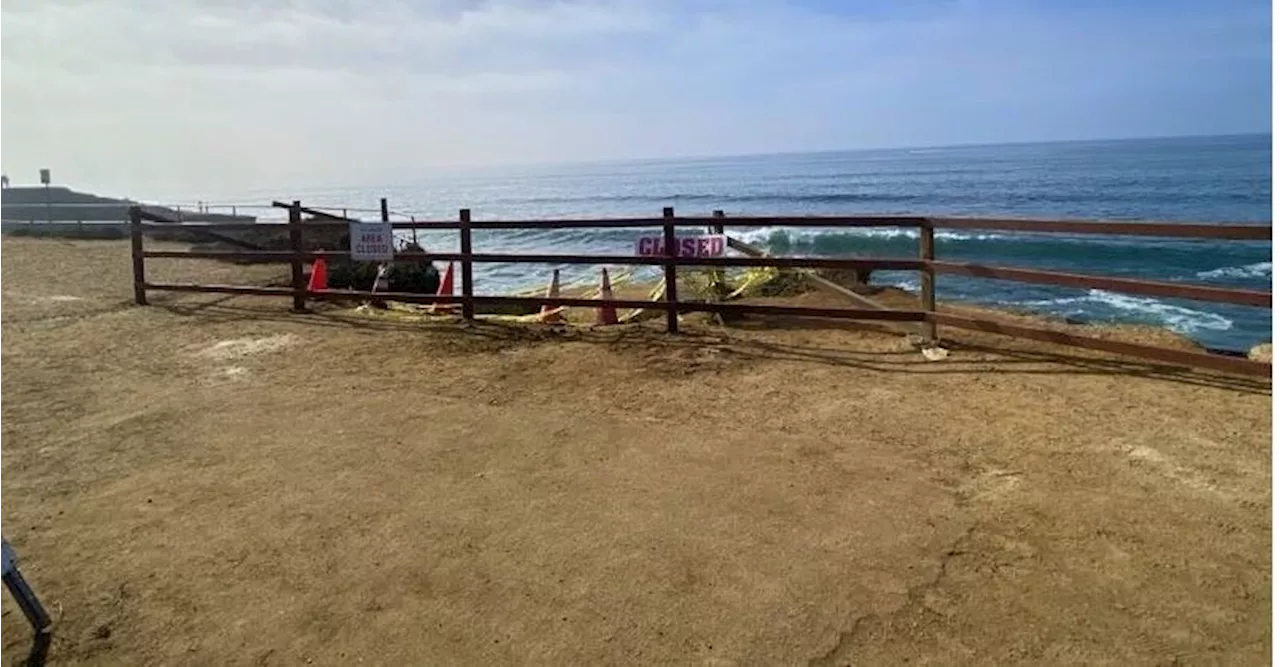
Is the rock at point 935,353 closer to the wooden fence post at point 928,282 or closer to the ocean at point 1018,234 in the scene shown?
the wooden fence post at point 928,282

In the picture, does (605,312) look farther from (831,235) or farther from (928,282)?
(831,235)

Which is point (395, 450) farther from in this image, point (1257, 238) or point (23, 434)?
point (1257, 238)

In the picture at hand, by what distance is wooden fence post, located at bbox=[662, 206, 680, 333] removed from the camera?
24.7ft

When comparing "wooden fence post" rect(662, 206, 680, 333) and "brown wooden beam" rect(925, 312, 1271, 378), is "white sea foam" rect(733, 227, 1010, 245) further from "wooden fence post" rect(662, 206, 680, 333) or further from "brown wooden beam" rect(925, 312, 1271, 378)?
"brown wooden beam" rect(925, 312, 1271, 378)

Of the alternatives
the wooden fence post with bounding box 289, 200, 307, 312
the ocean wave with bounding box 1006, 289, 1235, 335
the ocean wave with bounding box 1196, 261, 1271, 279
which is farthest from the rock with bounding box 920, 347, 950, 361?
the ocean wave with bounding box 1196, 261, 1271, 279

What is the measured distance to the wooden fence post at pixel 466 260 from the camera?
834 centimetres

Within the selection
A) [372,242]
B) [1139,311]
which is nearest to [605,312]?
[372,242]

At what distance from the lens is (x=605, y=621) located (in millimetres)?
3012

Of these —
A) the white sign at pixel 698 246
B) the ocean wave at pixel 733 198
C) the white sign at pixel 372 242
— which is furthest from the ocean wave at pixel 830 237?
the white sign at pixel 698 246

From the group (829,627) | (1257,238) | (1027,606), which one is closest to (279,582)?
(829,627)

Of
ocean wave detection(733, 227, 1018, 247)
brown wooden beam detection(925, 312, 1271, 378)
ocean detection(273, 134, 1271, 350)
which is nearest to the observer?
brown wooden beam detection(925, 312, 1271, 378)

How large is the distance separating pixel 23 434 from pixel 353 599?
351 centimetres

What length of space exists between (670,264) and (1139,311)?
1149 centimetres

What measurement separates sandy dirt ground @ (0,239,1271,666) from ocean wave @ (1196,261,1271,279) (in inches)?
775
